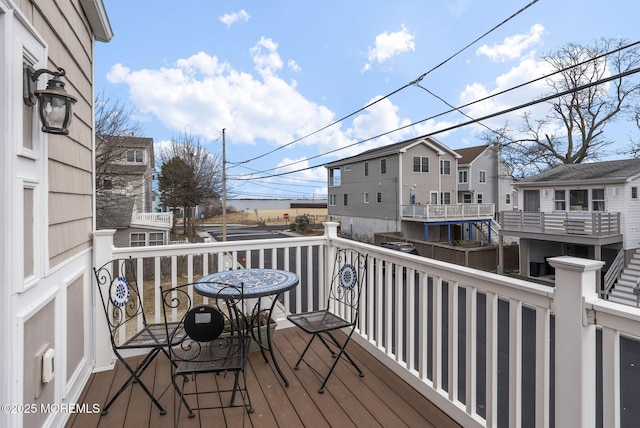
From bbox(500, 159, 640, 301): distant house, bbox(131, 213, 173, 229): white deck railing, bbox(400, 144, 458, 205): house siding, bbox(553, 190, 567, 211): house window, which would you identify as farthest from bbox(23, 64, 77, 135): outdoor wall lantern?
bbox(400, 144, 458, 205): house siding

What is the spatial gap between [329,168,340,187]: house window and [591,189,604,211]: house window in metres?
13.5

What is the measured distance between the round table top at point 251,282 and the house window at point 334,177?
20.0 meters

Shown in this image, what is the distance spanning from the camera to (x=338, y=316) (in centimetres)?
289

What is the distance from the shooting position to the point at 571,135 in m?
16.2

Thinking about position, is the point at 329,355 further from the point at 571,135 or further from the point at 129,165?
the point at 571,135

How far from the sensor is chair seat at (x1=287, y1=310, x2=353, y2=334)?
227 cm

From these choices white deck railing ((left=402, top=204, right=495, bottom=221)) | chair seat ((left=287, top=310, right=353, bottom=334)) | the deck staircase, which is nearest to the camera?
chair seat ((left=287, top=310, right=353, bottom=334))

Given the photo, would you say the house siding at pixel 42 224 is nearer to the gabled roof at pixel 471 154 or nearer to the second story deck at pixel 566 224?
the second story deck at pixel 566 224

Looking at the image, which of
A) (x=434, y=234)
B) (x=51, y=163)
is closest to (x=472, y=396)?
(x=51, y=163)

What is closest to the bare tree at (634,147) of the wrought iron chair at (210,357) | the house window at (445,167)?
the house window at (445,167)

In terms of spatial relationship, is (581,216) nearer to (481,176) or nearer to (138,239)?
(481,176)

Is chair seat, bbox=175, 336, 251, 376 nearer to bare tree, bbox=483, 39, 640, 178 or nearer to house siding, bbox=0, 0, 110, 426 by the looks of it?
house siding, bbox=0, 0, 110, 426

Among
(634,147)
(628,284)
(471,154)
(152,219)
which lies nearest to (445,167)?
(471,154)

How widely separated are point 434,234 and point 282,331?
16602 mm
